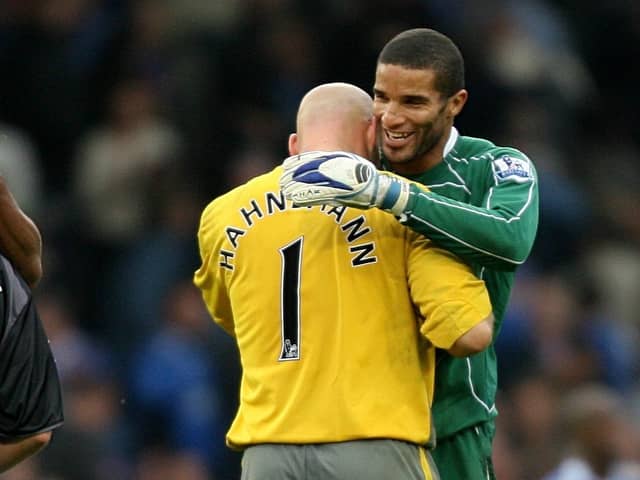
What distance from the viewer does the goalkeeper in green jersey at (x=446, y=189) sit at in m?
4.16

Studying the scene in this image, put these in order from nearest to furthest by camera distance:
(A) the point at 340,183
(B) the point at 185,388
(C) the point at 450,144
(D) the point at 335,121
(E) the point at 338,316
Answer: (A) the point at 340,183, (E) the point at 338,316, (D) the point at 335,121, (C) the point at 450,144, (B) the point at 185,388

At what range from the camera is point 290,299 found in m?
4.25

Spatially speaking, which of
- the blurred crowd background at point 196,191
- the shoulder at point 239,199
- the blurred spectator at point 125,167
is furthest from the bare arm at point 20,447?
the blurred spectator at point 125,167

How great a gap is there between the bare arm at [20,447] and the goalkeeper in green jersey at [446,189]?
3.42 ft

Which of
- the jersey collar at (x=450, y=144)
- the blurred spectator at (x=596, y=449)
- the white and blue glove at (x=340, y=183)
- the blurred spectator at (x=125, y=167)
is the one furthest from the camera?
the blurred spectator at (x=125, y=167)

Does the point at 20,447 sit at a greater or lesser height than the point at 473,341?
lesser

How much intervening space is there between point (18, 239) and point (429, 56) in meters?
1.20

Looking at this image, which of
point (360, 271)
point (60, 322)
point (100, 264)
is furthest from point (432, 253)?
point (100, 264)

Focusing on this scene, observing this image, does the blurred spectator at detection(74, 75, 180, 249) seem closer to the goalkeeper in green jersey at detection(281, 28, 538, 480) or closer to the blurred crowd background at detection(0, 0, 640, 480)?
the blurred crowd background at detection(0, 0, 640, 480)

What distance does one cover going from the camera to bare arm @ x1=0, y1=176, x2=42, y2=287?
4512 millimetres

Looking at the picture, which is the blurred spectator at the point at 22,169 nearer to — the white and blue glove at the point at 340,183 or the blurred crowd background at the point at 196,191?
the blurred crowd background at the point at 196,191

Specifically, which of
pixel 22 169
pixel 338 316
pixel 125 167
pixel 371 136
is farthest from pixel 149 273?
pixel 338 316

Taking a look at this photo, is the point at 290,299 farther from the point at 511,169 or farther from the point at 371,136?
the point at 511,169

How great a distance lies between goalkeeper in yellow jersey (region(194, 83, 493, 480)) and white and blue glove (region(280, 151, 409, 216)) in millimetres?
47
